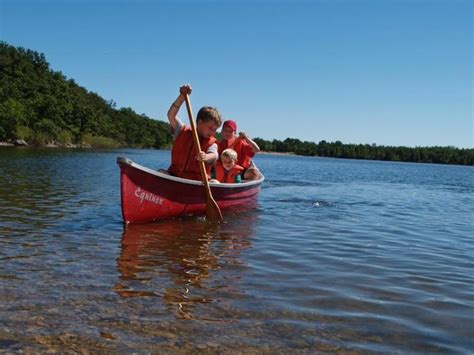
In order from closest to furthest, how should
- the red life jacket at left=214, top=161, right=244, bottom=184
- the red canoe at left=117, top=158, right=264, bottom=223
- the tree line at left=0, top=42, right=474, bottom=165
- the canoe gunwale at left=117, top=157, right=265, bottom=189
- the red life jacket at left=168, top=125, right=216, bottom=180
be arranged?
the canoe gunwale at left=117, top=157, right=265, bottom=189
the red canoe at left=117, top=158, right=264, bottom=223
the red life jacket at left=168, top=125, right=216, bottom=180
the red life jacket at left=214, top=161, right=244, bottom=184
the tree line at left=0, top=42, right=474, bottom=165

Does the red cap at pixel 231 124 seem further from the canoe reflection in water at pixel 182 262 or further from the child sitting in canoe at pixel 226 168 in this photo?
the canoe reflection in water at pixel 182 262

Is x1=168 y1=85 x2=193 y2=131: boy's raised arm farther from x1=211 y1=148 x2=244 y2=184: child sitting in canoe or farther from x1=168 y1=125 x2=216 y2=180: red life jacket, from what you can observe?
x1=211 y1=148 x2=244 y2=184: child sitting in canoe

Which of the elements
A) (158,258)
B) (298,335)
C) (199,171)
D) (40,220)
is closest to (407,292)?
(298,335)

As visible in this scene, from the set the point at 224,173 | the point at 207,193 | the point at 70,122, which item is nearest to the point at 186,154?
the point at 207,193

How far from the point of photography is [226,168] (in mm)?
10766

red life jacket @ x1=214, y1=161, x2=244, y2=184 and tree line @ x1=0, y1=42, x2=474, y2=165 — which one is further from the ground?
tree line @ x1=0, y1=42, x2=474, y2=165

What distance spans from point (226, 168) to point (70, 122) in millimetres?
73849

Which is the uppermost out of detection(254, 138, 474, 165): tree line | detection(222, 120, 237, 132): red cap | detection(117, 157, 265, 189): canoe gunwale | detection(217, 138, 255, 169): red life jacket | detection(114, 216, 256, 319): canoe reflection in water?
detection(254, 138, 474, 165): tree line

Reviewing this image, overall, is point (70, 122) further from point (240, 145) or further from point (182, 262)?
point (182, 262)

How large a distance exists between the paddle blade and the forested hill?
5857cm

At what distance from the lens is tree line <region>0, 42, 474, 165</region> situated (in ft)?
217

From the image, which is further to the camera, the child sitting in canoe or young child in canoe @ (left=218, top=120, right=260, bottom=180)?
young child in canoe @ (left=218, top=120, right=260, bottom=180)

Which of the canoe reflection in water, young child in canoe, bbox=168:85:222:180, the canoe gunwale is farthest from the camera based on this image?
young child in canoe, bbox=168:85:222:180

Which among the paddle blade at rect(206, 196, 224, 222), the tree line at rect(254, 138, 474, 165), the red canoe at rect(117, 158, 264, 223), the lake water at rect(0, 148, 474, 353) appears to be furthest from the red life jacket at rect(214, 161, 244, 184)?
the tree line at rect(254, 138, 474, 165)
